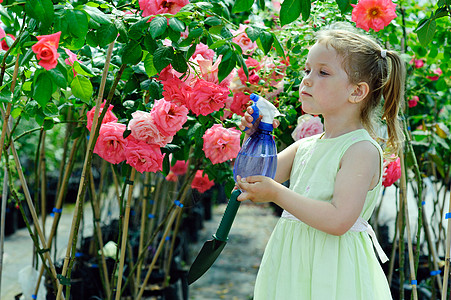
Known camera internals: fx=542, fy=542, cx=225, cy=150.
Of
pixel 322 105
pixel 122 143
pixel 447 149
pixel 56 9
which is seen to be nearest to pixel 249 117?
pixel 322 105

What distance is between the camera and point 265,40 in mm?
1351

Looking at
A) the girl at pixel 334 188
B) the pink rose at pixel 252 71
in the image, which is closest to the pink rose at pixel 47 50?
the girl at pixel 334 188

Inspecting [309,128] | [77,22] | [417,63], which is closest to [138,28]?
[77,22]

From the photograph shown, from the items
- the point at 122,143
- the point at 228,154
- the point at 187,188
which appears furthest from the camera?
the point at 187,188

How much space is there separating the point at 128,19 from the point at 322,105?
0.55m

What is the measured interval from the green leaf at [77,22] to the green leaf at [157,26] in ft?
0.49

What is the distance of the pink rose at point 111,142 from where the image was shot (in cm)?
150

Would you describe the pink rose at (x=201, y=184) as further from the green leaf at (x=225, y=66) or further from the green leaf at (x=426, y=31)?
the green leaf at (x=426, y=31)

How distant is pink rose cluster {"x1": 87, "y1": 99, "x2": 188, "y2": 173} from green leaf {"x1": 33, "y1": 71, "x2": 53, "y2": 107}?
0.33 meters

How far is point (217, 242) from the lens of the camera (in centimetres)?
128

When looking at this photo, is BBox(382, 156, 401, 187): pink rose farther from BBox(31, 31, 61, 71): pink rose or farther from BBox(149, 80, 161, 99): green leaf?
BBox(31, 31, 61, 71): pink rose

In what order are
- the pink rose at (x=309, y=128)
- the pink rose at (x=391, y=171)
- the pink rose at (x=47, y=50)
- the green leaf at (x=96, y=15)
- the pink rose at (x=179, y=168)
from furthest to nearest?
the pink rose at (x=179, y=168) → the pink rose at (x=391, y=171) → the pink rose at (x=309, y=128) → the green leaf at (x=96, y=15) → the pink rose at (x=47, y=50)

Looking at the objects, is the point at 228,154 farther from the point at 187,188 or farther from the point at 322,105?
the point at 187,188

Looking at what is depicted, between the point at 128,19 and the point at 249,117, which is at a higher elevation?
the point at 128,19
